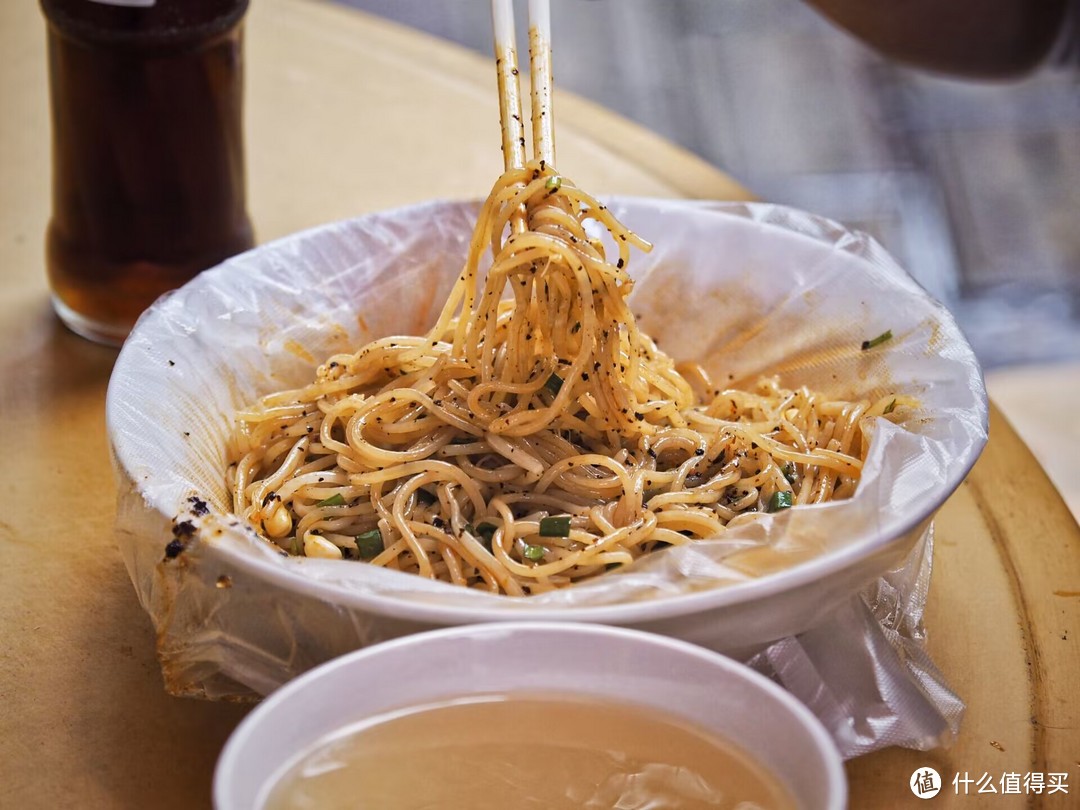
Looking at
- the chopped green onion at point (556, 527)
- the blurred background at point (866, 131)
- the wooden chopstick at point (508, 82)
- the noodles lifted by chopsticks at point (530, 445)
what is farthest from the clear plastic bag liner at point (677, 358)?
the blurred background at point (866, 131)

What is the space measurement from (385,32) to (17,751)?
6.34 feet

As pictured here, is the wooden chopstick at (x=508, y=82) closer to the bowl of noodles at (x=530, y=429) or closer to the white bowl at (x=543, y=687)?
the bowl of noodles at (x=530, y=429)

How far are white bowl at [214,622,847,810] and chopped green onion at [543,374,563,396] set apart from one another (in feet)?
1.66

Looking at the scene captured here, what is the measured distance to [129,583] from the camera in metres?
1.38

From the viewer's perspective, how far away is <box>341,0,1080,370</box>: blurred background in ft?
12.3

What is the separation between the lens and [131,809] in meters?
1.10

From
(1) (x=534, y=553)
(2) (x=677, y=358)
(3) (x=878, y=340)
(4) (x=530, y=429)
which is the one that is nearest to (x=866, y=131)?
(2) (x=677, y=358)

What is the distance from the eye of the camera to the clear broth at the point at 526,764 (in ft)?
2.89

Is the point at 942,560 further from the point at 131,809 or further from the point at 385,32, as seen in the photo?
the point at 385,32

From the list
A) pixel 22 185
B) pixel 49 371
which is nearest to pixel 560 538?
pixel 49 371

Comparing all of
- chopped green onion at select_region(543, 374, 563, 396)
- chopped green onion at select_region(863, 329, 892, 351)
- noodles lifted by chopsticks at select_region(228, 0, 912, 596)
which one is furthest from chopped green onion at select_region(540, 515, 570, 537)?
chopped green onion at select_region(863, 329, 892, 351)

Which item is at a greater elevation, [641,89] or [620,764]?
[620,764]

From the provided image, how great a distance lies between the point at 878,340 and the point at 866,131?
2.83 m

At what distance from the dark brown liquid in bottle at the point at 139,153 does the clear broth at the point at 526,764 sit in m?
1.01
